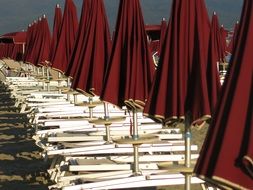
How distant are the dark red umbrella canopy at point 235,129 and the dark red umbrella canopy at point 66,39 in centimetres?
761

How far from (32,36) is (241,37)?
13235mm

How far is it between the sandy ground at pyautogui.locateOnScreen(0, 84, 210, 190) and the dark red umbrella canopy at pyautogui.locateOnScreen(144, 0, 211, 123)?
2.54 metres

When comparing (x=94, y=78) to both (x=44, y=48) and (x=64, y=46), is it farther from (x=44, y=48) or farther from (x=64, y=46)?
(x=44, y=48)

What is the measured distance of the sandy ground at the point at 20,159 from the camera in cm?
738

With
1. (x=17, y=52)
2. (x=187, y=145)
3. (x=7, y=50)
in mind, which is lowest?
(x=187, y=145)

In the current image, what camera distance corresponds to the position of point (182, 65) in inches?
177

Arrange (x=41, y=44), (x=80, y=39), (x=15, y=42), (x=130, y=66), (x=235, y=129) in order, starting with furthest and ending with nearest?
(x=15, y=42), (x=41, y=44), (x=80, y=39), (x=130, y=66), (x=235, y=129)

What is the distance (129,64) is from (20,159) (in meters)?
3.87

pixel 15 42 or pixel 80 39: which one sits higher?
pixel 15 42

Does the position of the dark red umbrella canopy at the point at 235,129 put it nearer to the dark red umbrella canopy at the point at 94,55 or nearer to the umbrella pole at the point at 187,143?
the umbrella pole at the point at 187,143

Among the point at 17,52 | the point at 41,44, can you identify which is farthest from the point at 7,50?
the point at 41,44

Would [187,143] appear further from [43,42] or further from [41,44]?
[41,44]

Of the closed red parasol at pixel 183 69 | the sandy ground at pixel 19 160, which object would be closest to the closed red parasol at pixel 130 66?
the closed red parasol at pixel 183 69

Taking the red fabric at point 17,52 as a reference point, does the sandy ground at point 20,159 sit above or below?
below
